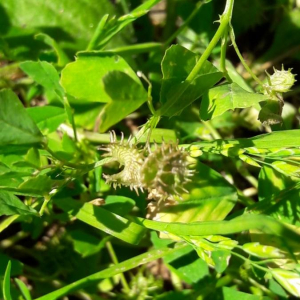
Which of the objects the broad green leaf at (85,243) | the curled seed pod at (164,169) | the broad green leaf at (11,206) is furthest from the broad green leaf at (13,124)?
the broad green leaf at (85,243)

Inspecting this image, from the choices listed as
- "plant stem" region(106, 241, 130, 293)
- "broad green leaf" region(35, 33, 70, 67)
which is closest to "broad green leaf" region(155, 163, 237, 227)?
"plant stem" region(106, 241, 130, 293)

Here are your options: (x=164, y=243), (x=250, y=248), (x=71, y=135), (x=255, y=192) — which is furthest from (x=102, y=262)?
(x=250, y=248)

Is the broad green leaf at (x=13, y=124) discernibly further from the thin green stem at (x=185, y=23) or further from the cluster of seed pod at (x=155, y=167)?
the thin green stem at (x=185, y=23)

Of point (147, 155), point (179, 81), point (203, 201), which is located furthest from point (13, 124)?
point (203, 201)

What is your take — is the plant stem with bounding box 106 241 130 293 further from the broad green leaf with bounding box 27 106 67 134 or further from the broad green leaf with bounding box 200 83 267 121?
the broad green leaf with bounding box 200 83 267 121

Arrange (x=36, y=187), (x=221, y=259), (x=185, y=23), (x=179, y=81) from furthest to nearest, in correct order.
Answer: (x=185, y=23)
(x=221, y=259)
(x=179, y=81)
(x=36, y=187)

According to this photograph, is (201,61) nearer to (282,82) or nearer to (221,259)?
(282,82)
